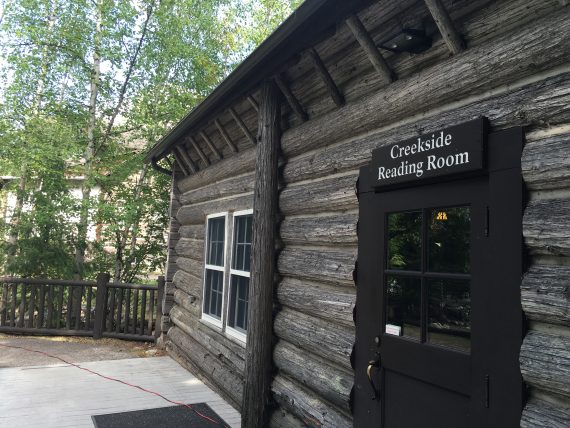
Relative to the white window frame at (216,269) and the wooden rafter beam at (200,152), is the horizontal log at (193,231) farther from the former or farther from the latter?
the wooden rafter beam at (200,152)

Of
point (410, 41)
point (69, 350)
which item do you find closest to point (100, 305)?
point (69, 350)

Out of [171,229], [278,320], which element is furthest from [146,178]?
[278,320]

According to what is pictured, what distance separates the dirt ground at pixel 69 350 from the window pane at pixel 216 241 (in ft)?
9.68

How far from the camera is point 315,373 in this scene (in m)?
3.91

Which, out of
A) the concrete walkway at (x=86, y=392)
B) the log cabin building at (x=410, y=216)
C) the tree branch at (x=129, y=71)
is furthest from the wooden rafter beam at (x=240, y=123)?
the tree branch at (x=129, y=71)

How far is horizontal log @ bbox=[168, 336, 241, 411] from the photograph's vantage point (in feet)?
18.9

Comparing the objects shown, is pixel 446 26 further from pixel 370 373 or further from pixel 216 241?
pixel 216 241

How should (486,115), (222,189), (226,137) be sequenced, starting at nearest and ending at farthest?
1. (486,115)
2. (226,137)
3. (222,189)

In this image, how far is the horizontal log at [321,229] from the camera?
3664 millimetres

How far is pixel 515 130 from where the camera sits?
238 centimetres

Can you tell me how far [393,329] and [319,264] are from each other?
1.04 m

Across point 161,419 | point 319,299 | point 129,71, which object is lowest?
point 161,419

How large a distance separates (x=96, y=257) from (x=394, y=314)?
11.3 metres

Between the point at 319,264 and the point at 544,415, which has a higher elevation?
the point at 319,264
